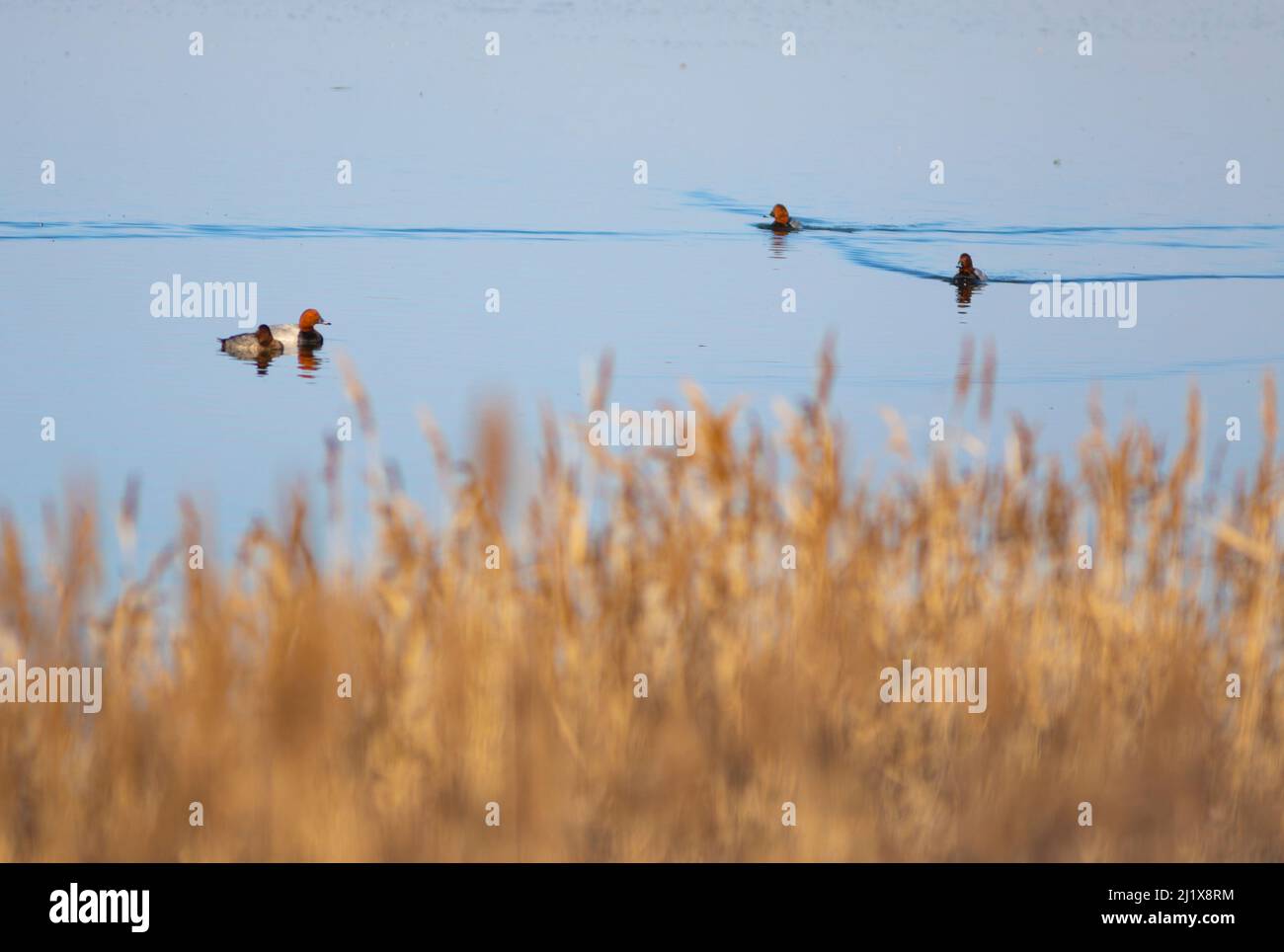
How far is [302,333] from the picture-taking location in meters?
16.7

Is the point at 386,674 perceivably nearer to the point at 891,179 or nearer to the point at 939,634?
the point at 939,634

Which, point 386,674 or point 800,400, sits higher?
point 800,400

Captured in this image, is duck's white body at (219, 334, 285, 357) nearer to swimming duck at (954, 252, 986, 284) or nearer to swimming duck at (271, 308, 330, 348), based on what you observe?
swimming duck at (271, 308, 330, 348)

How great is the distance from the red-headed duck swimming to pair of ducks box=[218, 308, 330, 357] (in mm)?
7434

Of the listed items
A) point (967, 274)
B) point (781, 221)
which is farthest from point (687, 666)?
point (781, 221)

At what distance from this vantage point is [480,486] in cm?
600

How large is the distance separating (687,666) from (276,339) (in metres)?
11.3

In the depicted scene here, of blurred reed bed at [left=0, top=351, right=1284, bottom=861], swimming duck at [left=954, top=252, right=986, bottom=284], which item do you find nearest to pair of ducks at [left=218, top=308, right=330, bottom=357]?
swimming duck at [left=954, top=252, right=986, bottom=284]

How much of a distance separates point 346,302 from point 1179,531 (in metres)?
12.3

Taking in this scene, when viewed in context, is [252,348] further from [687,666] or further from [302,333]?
[687,666]

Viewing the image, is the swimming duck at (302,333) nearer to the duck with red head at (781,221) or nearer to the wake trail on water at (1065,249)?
the wake trail on water at (1065,249)
